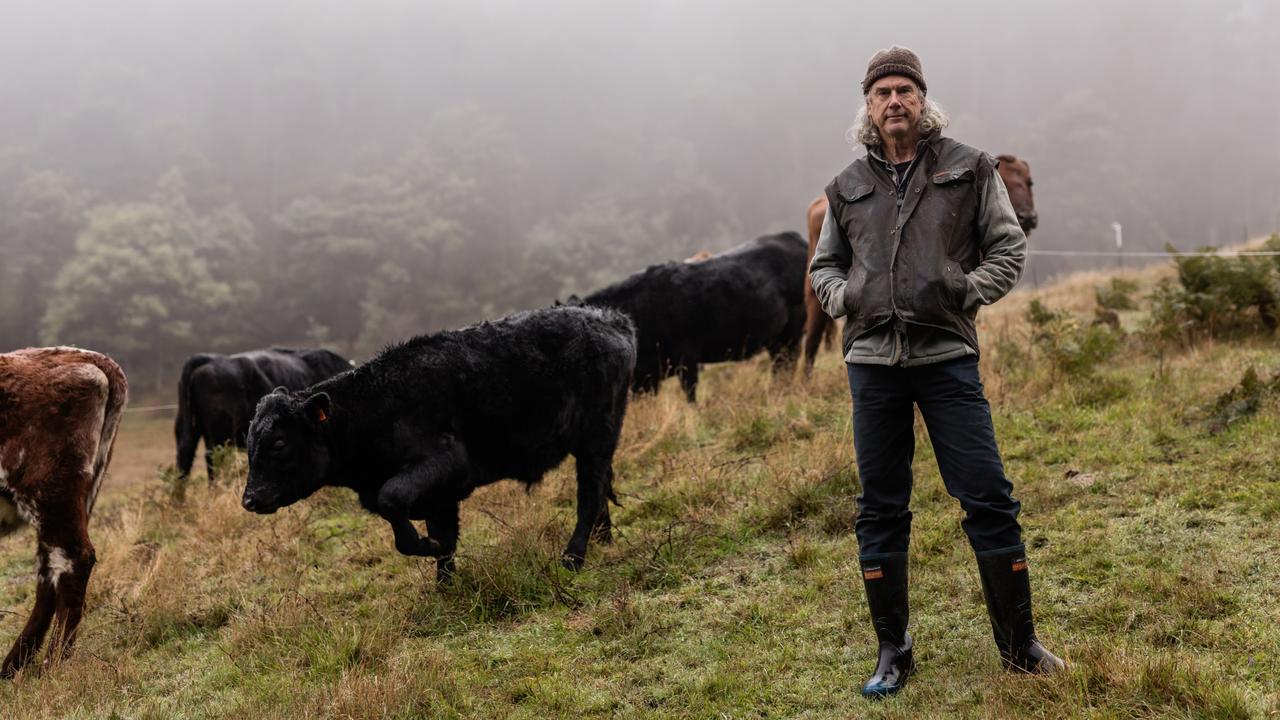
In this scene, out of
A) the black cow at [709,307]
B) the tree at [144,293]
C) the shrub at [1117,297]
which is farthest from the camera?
the tree at [144,293]

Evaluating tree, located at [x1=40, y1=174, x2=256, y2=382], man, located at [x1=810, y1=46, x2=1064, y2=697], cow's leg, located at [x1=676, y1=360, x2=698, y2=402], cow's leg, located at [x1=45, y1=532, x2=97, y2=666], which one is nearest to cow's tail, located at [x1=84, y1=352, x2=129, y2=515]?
cow's leg, located at [x1=45, y1=532, x2=97, y2=666]

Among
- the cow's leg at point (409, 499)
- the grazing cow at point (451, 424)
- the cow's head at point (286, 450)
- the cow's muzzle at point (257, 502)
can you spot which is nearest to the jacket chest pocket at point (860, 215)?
the grazing cow at point (451, 424)

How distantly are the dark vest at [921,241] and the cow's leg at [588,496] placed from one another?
2.66 meters

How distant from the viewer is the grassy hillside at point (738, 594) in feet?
12.6

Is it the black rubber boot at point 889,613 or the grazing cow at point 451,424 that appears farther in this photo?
the grazing cow at point 451,424

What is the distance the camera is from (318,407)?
531cm

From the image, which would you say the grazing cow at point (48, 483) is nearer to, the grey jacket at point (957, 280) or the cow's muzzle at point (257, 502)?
the cow's muzzle at point (257, 502)

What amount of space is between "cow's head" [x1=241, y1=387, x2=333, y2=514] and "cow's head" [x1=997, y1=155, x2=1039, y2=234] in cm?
702

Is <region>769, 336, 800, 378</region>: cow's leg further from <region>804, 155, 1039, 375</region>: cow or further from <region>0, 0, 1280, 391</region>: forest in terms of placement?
<region>0, 0, 1280, 391</region>: forest

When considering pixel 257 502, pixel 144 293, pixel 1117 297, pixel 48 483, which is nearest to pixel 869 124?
pixel 257 502

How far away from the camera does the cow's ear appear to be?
5.26 meters

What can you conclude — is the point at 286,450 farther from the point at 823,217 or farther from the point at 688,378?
the point at 823,217

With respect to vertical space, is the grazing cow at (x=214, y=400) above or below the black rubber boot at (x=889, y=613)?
below

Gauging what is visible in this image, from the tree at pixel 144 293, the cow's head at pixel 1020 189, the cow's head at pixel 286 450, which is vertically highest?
the cow's head at pixel 1020 189
